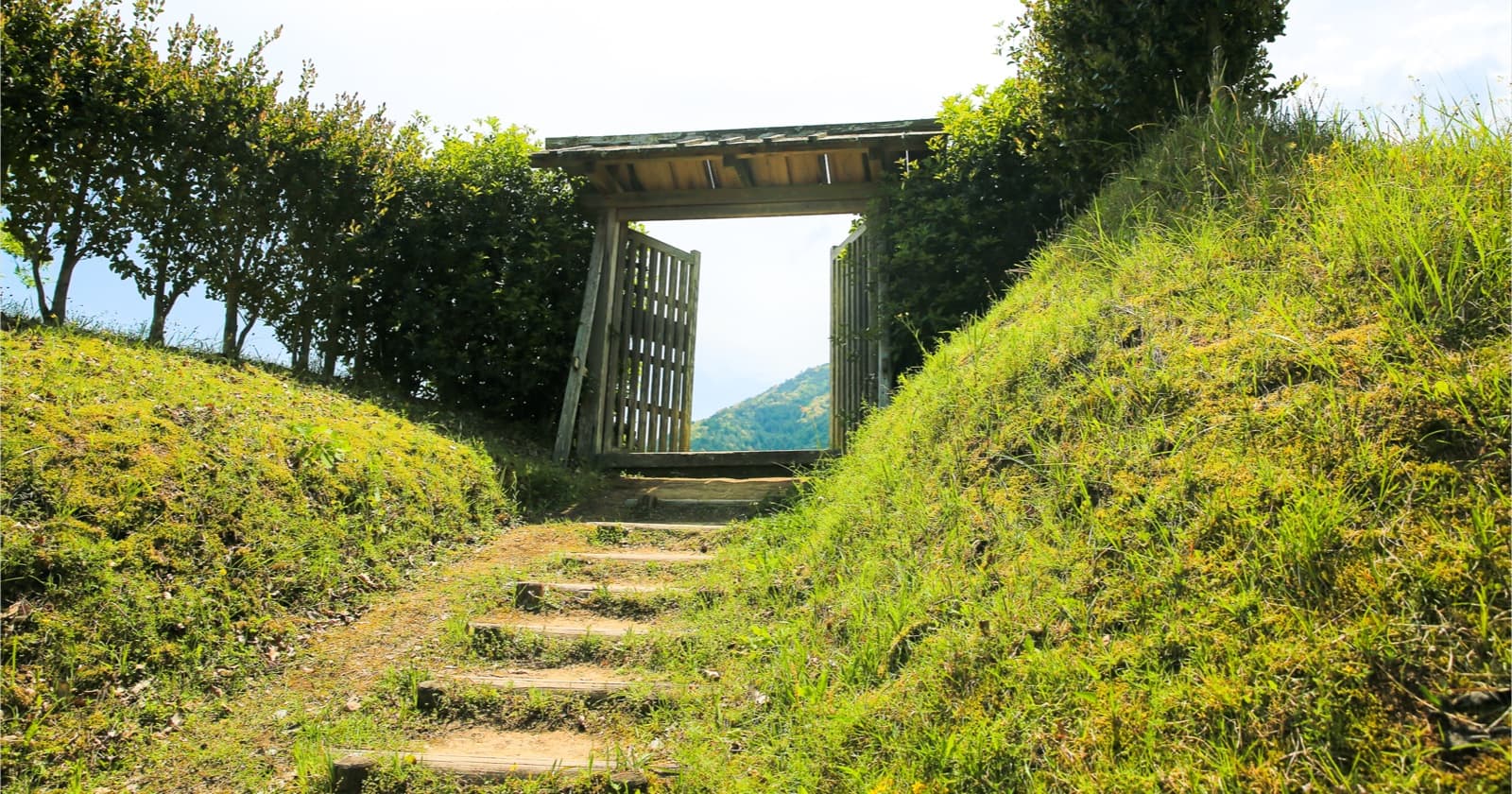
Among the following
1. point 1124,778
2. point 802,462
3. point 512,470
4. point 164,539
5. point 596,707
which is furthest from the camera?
point 802,462

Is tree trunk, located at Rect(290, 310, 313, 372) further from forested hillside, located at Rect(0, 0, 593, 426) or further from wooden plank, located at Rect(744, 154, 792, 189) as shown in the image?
wooden plank, located at Rect(744, 154, 792, 189)

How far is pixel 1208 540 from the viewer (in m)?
2.80

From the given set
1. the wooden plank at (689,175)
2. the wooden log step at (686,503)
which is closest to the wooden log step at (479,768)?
the wooden log step at (686,503)

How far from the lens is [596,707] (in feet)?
12.5

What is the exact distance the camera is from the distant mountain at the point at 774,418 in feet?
52.0

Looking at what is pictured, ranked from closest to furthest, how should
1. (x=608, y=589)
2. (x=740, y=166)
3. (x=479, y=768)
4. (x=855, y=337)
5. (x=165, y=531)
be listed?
(x=479, y=768)
(x=165, y=531)
(x=608, y=589)
(x=855, y=337)
(x=740, y=166)

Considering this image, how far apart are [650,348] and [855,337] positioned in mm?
2664

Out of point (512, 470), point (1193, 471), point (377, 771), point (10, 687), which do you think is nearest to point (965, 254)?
point (512, 470)

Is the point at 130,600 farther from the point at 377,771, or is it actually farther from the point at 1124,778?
the point at 1124,778

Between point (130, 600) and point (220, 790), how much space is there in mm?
1203

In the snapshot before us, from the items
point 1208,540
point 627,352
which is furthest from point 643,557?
point 627,352

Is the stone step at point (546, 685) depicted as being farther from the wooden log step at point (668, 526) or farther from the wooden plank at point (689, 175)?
the wooden plank at point (689, 175)

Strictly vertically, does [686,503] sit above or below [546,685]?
above

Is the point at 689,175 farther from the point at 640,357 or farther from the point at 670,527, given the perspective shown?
the point at 670,527
